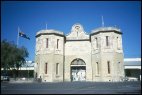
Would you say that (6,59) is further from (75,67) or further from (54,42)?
(75,67)

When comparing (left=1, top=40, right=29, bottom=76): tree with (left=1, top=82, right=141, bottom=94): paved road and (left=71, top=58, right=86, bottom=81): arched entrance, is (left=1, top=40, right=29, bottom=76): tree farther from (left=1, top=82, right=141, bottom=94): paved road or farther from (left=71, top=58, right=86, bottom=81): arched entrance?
(left=1, top=82, right=141, bottom=94): paved road

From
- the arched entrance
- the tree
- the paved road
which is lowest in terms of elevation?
the paved road

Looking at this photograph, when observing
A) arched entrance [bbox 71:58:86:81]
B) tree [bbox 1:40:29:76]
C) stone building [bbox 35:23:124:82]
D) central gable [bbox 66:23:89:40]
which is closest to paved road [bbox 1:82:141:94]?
tree [bbox 1:40:29:76]

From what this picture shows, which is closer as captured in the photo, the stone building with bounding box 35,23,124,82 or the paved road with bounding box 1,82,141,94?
the paved road with bounding box 1,82,141,94

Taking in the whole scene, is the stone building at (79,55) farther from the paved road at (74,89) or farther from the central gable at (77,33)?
the paved road at (74,89)

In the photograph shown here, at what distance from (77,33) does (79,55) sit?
16.2ft

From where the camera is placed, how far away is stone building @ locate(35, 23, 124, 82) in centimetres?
3994

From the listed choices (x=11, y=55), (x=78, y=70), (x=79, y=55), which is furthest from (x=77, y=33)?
(x=11, y=55)

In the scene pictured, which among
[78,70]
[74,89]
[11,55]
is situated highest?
[11,55]

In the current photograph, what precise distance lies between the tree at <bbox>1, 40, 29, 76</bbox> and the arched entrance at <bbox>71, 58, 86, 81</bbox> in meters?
10.7

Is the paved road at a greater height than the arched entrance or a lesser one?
lesser

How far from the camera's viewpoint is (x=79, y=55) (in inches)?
1750

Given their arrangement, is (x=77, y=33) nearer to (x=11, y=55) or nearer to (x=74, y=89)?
(x=11, y=55)

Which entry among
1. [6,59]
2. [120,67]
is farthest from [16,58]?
[120,67]
